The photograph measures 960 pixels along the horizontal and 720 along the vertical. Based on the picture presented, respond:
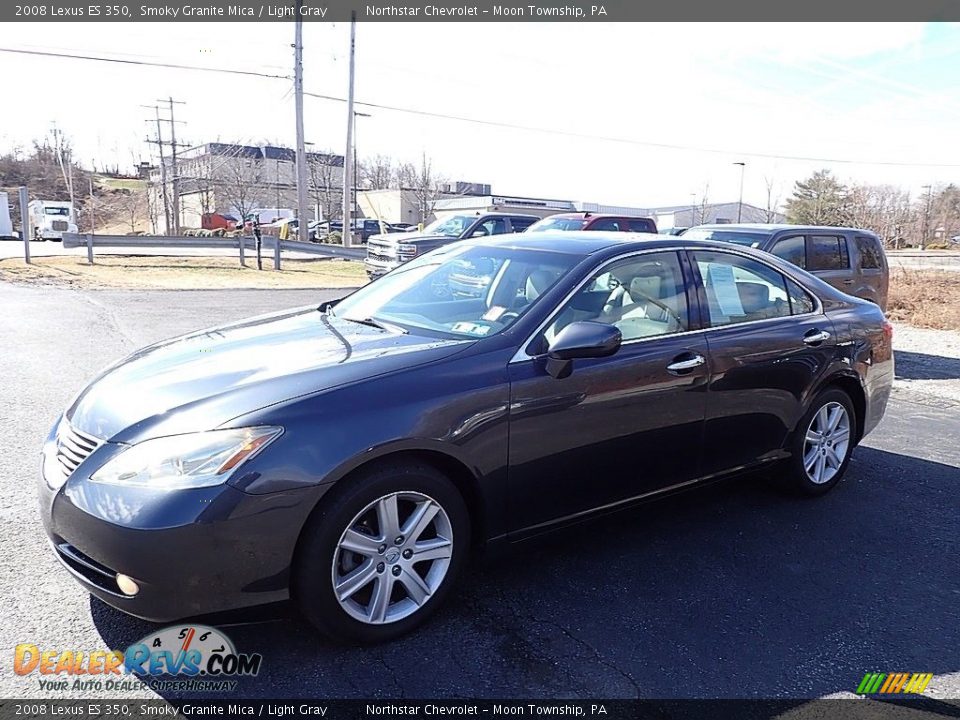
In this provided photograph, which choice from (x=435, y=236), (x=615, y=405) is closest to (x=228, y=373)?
(x=615, y=405)

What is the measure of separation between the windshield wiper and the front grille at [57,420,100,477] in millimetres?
1434

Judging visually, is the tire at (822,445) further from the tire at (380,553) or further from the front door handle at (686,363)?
the tire at (380,553)

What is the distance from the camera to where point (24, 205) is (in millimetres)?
17344

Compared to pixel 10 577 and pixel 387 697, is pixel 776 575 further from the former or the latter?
pixel 10 577

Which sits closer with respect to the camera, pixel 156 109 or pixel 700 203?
pixel 156 109

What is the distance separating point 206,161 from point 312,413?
61.3 m

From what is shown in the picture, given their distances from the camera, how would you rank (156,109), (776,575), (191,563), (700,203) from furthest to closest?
(700,203), (156,109), (776,575), (191,563)

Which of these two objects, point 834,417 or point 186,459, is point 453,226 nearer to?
point 834,417

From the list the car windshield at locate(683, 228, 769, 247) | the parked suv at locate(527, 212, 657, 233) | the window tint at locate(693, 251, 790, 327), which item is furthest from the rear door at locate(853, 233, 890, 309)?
the window tint at locate(693, 251, 790, 327)

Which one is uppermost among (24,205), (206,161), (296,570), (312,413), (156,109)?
(156,109)

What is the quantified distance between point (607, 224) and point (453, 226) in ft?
13.3

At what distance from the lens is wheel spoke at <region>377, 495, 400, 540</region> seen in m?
2.79

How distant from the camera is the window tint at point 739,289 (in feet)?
13.6

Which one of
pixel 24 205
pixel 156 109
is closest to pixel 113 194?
pixel 156 109
